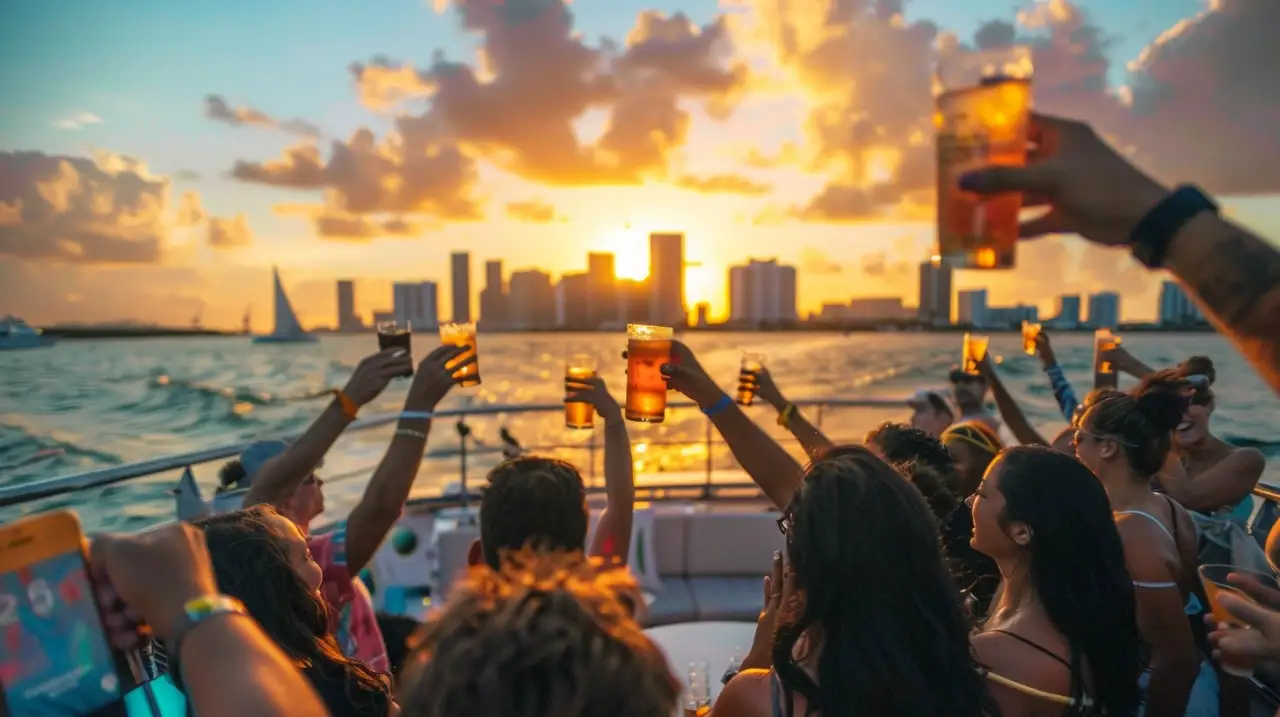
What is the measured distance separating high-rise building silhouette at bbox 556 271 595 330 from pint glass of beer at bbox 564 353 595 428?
282 cm

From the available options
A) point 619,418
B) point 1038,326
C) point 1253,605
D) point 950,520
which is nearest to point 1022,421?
point 1038,326

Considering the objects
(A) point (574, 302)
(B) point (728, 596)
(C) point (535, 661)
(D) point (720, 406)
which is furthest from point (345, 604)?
(A) point (574, 302)

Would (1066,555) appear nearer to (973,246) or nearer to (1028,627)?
(1028,627)

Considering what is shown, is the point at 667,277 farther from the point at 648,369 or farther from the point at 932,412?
the point at 932,412

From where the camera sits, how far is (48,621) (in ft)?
2.89

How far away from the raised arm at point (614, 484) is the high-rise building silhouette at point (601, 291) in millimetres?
1777

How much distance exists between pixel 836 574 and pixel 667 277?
2.07 meters

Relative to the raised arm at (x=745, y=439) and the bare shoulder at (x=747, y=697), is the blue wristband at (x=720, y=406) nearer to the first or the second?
the raised arm at (x=745, y=439)

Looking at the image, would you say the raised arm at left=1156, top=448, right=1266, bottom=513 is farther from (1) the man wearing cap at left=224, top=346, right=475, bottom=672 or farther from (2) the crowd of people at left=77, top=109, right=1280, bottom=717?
(1) the man wearing cap at left=224, top=346, right=475, bottom=672

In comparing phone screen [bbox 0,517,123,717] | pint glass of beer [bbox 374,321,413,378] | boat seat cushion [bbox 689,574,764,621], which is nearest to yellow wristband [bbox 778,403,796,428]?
pint glass of beer [bbox 374,321,413,378]

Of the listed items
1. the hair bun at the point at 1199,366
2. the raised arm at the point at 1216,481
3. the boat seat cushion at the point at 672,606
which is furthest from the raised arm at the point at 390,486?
the boat seat cushion at the point at 672,606

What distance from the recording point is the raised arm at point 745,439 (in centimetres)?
194

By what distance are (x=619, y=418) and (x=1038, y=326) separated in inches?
99.9

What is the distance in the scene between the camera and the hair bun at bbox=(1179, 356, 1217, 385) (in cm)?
305
